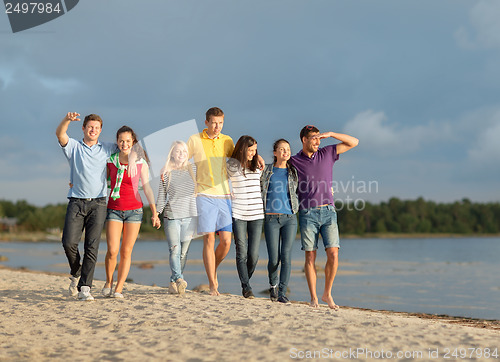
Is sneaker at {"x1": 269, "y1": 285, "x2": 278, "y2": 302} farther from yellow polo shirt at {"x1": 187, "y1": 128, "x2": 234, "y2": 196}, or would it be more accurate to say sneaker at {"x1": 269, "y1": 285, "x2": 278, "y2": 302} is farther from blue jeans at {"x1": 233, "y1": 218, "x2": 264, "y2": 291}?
yellow polo shirt at {"x1": 187, "y1": 128, "x2": 234, "y2": 196}

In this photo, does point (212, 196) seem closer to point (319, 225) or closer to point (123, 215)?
point (123, 215)

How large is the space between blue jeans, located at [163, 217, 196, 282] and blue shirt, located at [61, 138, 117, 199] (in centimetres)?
100

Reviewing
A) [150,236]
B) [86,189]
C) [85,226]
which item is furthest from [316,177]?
[150,236]

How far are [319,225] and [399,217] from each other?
84723mm

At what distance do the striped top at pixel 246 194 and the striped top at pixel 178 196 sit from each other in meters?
0.57

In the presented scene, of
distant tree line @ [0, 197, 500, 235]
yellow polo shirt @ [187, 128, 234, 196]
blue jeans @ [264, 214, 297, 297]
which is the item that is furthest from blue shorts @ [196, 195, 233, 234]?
distant tree line @ [0, 197, 500, 235]

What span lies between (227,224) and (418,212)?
85.7 meters

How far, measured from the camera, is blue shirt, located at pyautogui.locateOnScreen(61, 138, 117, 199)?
6.79 metres

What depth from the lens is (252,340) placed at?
4.98 m

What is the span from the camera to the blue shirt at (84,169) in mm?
6789

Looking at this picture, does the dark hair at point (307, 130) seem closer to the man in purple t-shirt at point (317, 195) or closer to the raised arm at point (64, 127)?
the man in purple t-shirt at point (317, 195)

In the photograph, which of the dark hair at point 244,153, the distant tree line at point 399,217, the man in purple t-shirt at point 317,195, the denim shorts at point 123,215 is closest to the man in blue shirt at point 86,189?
the denim shorts at point 123,215

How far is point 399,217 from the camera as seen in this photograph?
8781cm

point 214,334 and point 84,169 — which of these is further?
point 84,169
